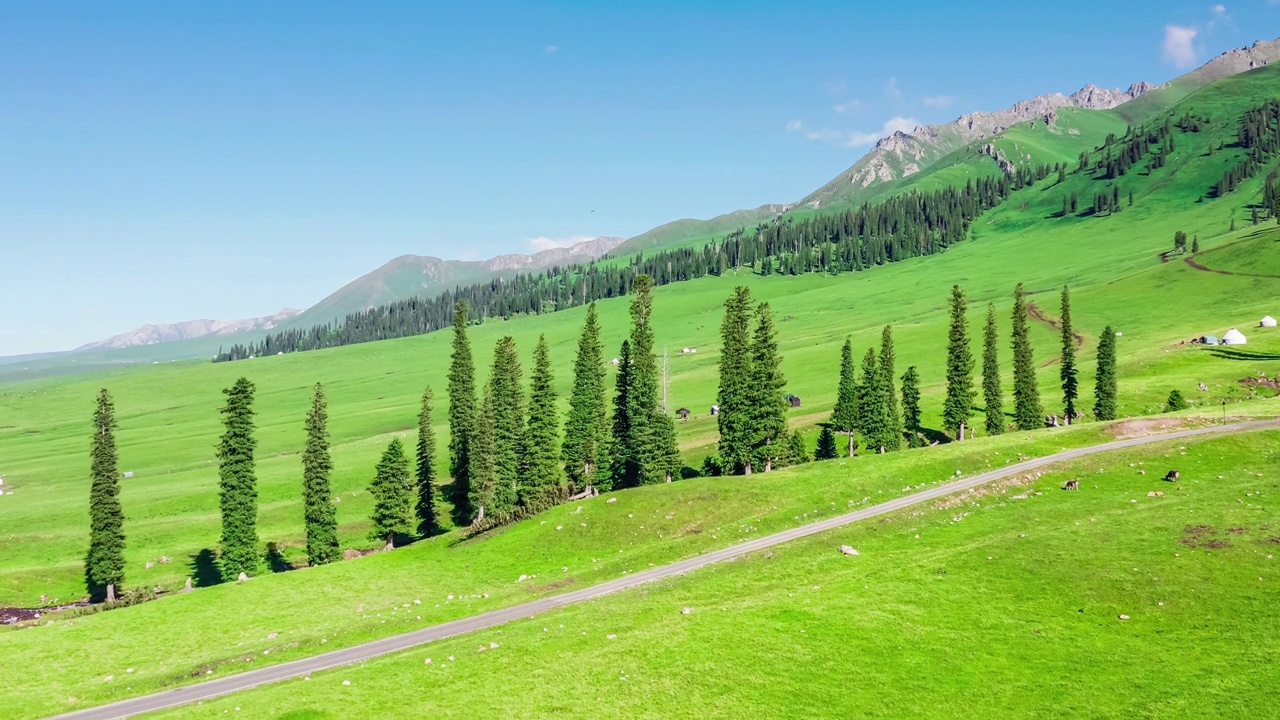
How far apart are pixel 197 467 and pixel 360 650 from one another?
368ft

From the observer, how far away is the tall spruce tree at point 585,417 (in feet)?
310

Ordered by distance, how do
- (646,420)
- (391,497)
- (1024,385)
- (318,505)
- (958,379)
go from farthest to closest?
(958,379) → (1024,385) → (391,497) → (646,420) → (318,505)

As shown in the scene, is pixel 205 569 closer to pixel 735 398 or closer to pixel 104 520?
pixel 104 520

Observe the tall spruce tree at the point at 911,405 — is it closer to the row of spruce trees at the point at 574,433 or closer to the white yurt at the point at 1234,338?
the row of spruce trees at the point at 574,433

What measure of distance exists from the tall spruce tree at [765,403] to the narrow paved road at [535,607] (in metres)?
19.8

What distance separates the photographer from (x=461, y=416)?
101 metres

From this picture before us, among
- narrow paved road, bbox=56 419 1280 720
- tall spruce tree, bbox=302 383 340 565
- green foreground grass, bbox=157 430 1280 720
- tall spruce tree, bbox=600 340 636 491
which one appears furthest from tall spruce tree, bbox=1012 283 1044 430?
tall spruce tree, bbox=302 383 340 565

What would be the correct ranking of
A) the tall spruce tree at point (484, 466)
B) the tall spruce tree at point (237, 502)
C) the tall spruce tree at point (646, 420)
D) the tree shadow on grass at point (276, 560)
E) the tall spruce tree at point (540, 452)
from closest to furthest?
the tall spruce tree at point (237, 502) → the tall spruce tree at point (646, 420) → the tree shadow on grass at point (276, 560) → the tall spruce tree at point (484, 466) → the tall spruce tree at point (540, 452)

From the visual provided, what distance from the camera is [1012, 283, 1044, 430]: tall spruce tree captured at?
9612 cm

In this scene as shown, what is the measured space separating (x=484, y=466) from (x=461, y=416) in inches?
695

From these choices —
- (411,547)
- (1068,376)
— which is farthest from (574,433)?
(1068,376)

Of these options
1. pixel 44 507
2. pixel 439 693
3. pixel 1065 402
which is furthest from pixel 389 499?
pixel 1065 402

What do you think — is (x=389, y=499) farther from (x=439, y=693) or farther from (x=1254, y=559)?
(x=1254, y=559)

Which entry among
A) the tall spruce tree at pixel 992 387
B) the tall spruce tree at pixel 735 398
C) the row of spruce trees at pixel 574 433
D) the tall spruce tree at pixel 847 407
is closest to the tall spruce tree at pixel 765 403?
the row of spruce trees at pixel 574 433
